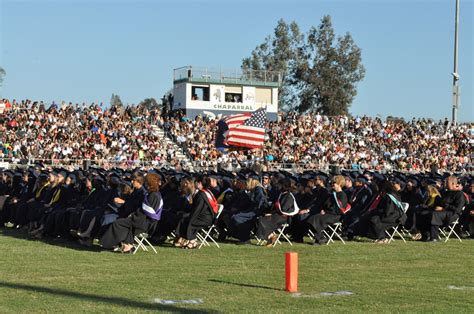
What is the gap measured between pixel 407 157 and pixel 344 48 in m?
34.7

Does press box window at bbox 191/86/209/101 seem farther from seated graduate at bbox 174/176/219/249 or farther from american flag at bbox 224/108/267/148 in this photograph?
seated graduate at bbox 174/176/219/249

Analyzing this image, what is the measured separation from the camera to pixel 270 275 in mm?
13484

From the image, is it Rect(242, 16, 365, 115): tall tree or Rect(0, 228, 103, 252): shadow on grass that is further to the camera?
Rect(242, 16, 365, 115): tall tree

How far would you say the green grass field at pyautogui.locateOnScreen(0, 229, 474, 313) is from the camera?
415 inches

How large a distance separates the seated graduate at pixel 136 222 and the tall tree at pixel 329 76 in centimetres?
6565

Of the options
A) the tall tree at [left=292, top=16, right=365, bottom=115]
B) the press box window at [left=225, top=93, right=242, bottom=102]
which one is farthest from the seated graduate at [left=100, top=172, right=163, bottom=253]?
the tall tree at [left=292, top=16, right=365, bottom=115]

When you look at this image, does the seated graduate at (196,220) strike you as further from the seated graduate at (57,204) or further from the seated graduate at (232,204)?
the seated graduate at (57,204)

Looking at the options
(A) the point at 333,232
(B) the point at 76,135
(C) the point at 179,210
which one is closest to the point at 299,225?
(A) the point at 333,232

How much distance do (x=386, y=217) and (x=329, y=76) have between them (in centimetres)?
6340

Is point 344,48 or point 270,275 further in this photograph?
point 344,48

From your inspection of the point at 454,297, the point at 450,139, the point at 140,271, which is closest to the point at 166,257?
the point at 140,271

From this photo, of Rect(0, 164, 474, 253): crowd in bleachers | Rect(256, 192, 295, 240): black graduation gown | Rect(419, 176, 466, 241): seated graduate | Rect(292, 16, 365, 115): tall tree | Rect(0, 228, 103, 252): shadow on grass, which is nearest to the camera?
Rect(0, 228, 103, 252): shadow on grass

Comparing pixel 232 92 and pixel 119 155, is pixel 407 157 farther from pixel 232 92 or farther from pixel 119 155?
pixel 119 155

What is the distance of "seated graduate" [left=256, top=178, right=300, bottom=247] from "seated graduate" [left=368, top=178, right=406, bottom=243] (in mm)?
1973
